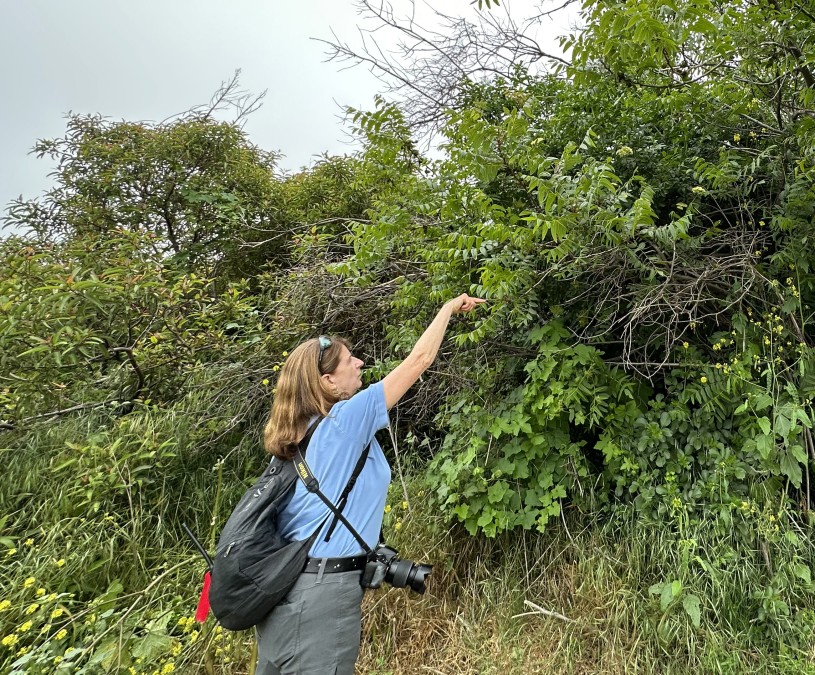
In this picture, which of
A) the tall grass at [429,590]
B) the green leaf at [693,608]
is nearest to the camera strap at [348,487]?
the tall grass at [429,590]

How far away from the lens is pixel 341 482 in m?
1.57

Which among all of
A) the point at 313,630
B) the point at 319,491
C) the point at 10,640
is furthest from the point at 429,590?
the point at 10,640

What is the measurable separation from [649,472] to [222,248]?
554 centimetres

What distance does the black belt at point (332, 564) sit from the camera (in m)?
1.48

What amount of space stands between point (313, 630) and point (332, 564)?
195 mm

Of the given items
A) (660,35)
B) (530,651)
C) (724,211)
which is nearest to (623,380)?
(724,211)

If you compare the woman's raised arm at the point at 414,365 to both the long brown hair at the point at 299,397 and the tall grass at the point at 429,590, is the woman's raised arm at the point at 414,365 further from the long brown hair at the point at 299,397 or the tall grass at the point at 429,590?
the tall grass at the point at 429,590

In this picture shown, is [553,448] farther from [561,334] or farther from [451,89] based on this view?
[451,89]

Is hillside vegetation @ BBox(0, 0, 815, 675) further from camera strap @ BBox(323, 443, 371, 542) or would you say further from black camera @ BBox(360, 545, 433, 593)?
camera strap @ BBox(323, 443, 371, 542)

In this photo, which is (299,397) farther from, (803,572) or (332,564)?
(803,572)

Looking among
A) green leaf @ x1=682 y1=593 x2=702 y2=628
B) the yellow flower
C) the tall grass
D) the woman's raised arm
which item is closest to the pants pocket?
the woman's raised arm

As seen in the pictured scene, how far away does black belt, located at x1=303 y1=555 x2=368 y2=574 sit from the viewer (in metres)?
1.48

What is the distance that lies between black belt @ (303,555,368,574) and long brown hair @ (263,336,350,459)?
1.19 feet

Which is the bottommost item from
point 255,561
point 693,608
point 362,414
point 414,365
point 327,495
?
point 693,608
